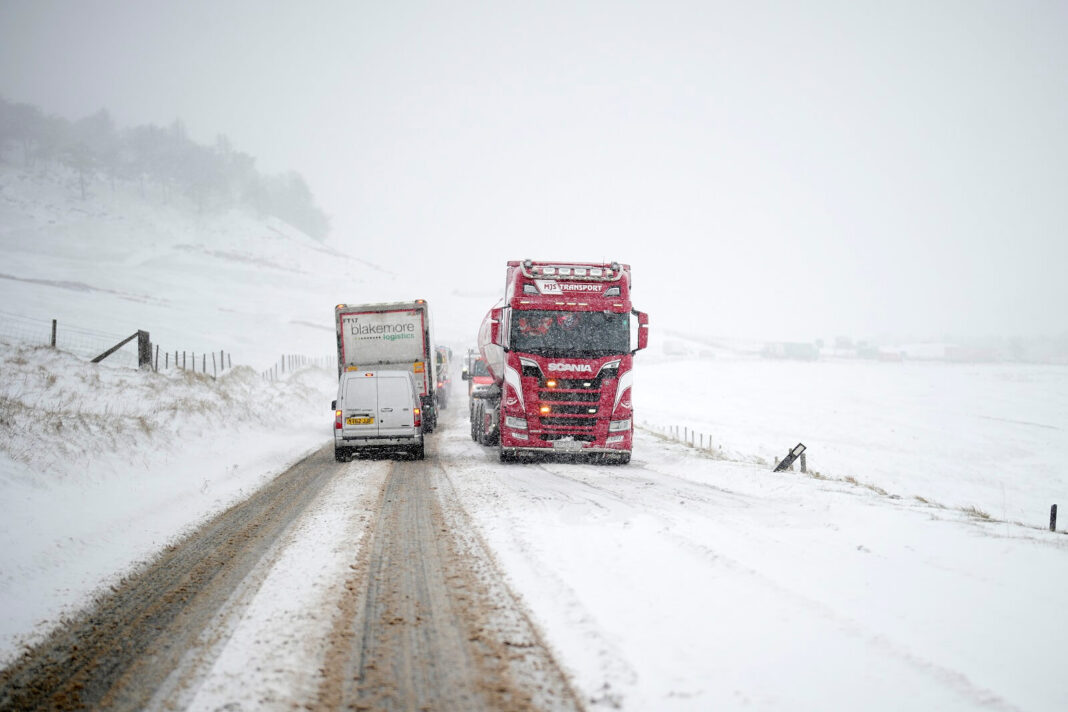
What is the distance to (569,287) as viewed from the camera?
13547 millimetres

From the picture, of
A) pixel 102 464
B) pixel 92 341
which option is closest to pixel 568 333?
pixel 102 464

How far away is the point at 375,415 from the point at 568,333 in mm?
4974

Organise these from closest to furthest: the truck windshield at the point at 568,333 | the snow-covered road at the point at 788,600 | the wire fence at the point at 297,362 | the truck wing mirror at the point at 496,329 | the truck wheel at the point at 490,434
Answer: the snow-covered road at the point at 788,600 → the truck windshield at the point at 568,333 → the truck wing mirror at the point at 496,329 → the truck wheel at the point at 490,434 → the wire fence at the point at 297,362

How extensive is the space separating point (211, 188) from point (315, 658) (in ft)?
448

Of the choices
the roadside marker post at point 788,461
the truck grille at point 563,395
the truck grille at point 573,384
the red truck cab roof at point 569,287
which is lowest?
the roadside marker post at point 788,461

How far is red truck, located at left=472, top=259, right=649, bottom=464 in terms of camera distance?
43.0ft

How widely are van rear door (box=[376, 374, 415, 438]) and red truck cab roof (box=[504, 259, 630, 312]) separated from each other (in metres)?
3.39

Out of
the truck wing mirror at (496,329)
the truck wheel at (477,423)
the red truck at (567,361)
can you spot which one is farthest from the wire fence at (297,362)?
the red truck at (567,361)

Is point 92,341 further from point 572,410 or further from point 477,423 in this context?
point 572,410

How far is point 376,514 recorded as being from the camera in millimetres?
8297

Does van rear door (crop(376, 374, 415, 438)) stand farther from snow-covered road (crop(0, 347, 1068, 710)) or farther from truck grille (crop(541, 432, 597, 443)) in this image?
truck grille (crop(541, 432, 597, 443))

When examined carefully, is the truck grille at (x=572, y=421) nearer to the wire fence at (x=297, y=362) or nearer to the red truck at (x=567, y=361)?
the red truck at (x=567, y=361)

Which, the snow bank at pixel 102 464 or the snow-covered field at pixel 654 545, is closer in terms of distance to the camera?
the snow-covered field at pixel 654 545

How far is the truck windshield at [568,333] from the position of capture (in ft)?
43.3
